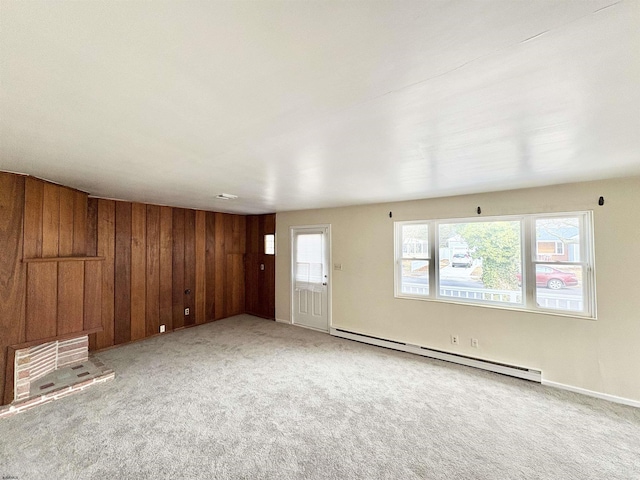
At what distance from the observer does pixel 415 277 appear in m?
4.11

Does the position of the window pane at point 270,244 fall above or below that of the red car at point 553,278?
above

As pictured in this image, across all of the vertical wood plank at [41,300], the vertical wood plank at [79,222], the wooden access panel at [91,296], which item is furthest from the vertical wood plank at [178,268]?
the vertical wood plank at [41,300]

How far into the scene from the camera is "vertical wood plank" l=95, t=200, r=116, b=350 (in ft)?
13.4

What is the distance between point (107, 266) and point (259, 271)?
2718mm


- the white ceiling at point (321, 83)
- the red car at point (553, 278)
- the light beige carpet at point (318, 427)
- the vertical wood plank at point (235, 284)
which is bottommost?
the light beige carpet at point (318, 427)

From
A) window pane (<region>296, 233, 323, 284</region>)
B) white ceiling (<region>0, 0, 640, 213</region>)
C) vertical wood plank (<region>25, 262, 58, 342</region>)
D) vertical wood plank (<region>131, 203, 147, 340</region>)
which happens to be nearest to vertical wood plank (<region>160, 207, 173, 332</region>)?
vertical wood plank (<region>131, 203, 147, 340</region>)

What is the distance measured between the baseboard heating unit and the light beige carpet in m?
0.11

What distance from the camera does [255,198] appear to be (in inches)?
157

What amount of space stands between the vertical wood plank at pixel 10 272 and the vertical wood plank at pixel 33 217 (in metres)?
0.04

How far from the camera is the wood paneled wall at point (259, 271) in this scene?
583 centimetres

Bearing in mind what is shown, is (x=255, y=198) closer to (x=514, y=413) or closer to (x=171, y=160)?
(x=171, y=160)

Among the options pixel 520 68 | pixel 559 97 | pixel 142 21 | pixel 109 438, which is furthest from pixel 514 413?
pixel 142 21

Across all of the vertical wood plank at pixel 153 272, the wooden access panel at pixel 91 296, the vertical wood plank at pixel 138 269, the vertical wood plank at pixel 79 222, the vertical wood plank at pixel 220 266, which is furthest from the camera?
the vertical wood plank at pixel 220 266

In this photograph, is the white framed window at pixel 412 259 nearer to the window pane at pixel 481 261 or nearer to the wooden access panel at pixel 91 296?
the window pane at pixel 481 261
